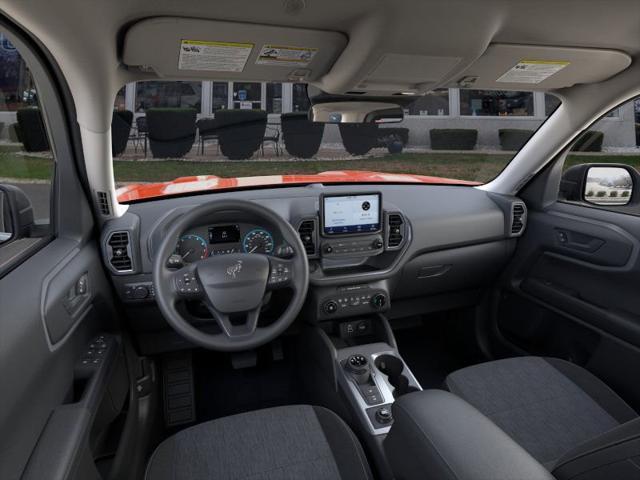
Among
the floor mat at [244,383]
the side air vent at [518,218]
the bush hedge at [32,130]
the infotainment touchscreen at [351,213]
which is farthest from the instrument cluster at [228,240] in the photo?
the side air vent at [518,218]

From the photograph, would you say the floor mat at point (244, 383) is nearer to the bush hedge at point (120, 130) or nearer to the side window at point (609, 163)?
the bush hedge at point (120, 130)

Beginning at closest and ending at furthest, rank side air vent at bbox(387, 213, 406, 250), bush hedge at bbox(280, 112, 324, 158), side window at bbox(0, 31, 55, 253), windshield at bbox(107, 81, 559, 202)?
side window at bbox(0, 31, 55, 253)
windshield at bbox(107, 81, 559, 202)
side air vent at bbox(387, 213, 406, 250)
bush hedge at bbox(280, 112, 324, 158)

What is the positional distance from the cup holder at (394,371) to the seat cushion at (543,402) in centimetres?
25

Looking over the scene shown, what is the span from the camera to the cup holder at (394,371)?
7.62 feet

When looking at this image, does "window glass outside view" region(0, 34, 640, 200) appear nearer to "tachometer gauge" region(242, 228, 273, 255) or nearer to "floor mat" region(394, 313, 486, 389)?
"tachometer gauge" region(242, 228, 273, 255)

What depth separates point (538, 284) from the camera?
9.45 ft

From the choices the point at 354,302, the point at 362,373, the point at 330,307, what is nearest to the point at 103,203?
the point at 330,307

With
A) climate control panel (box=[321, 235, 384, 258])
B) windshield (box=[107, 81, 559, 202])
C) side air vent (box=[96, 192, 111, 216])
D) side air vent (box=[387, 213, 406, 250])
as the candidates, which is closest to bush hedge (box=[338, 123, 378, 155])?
windshield (box=[107, 81, 559, 202])

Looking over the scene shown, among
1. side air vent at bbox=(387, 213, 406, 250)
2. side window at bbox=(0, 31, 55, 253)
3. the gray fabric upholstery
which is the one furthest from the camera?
side air vent at bbox=(387, 213, 406, 250)

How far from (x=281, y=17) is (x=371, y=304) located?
162 centimetres

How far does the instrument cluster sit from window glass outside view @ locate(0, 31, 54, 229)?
62 centimetres

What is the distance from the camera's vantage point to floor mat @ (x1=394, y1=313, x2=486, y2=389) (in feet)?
10.7

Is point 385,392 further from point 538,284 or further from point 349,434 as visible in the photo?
point 538,284

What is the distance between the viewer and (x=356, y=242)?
253 cm
